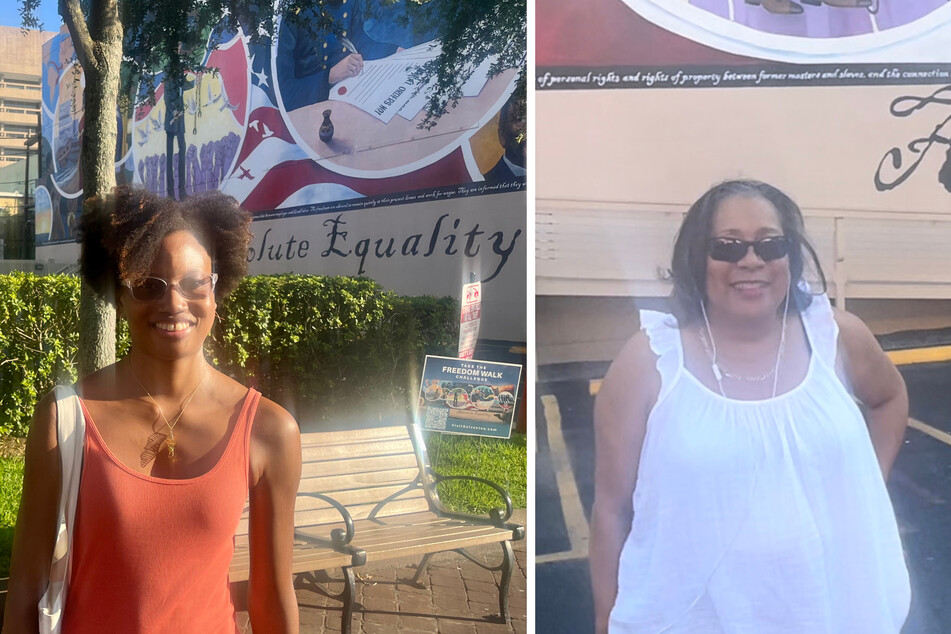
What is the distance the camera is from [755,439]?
1.54 metres

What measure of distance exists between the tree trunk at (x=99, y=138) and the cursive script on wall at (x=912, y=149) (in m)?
1.67

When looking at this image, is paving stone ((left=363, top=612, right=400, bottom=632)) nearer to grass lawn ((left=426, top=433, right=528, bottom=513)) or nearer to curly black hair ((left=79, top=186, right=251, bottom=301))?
grass lawn ((left=426, top=433, right=528, bottom=513))

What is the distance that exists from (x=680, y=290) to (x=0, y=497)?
2.30 metres

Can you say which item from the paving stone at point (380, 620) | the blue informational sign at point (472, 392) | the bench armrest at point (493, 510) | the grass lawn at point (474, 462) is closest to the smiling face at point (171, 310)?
the blue informational sign at point (472, 392)

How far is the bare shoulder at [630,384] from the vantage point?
157 cm

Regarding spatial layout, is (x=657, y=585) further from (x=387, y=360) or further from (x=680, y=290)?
(x=387, y=360)

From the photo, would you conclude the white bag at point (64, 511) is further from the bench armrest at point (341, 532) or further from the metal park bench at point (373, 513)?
the bench armrest at point (341, 532)

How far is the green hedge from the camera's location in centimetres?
219

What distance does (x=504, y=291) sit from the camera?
117 inches

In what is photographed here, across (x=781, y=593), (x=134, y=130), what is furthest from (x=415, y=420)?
(x=781, y=593)

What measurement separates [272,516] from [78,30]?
122cm

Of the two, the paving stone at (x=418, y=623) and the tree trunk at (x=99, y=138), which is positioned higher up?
the tree trunk at (x=99, y=138)

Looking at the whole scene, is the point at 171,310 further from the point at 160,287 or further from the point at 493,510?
the point at 493,510

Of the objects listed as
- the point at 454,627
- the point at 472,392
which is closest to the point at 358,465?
the point at 472,392
